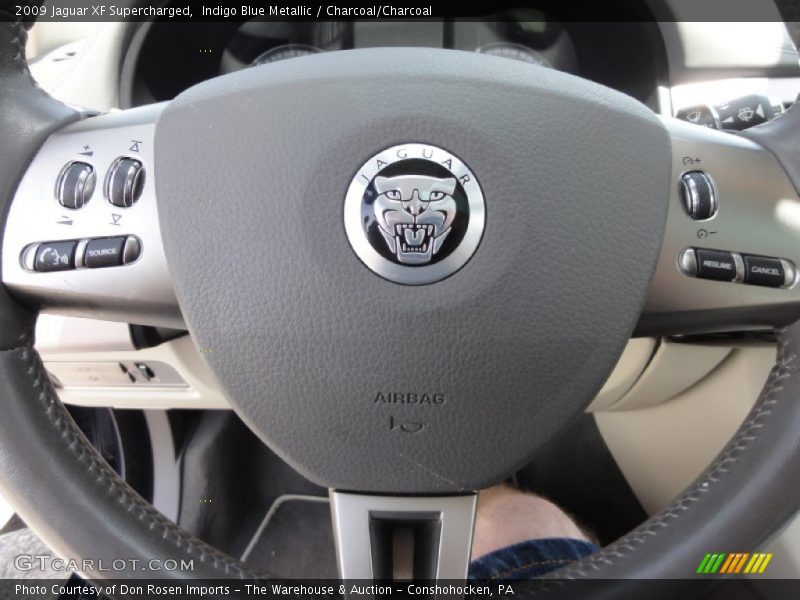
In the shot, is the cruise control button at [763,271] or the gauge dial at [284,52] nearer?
the cruise control button at [763,271]

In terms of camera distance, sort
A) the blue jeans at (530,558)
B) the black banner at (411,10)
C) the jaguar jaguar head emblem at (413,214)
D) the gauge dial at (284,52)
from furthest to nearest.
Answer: the gauge dial at (284,52) < the black banner at (411,10) < the blue jeans at (530,558) < the jaguar jaguar head emblem at (413,214)

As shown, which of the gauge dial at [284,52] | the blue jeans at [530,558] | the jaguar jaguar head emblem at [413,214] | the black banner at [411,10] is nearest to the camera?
the jaguar jaguar head emblem at [413,214]

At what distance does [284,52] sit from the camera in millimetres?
1310

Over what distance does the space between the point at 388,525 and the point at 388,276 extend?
21cm

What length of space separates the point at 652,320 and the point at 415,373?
0.24 metres

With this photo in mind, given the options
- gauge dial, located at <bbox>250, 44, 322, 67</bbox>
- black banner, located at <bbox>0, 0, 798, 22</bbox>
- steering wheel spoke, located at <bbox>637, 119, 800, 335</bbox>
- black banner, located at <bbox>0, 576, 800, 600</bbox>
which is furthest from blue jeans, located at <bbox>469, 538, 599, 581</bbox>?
gauge dial, located at <bbox>250, 44, 322, 67</bbox>

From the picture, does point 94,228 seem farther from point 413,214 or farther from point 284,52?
point 284,52

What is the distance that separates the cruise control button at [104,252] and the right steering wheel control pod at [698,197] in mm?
506

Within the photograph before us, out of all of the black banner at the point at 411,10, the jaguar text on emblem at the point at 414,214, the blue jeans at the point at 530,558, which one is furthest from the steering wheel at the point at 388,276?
the black banner at the point at 411,10

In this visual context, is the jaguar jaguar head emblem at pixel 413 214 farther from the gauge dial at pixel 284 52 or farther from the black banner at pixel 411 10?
the gauge dial at pixel 284 52

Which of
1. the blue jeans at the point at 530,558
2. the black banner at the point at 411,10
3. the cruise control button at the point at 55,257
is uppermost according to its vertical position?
the black banner at the point at 411,10

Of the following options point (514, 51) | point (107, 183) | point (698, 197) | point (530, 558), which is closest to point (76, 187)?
point (107, 183)

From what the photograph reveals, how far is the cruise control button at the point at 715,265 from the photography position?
61 cm

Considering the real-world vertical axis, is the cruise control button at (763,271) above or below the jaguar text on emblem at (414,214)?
below
